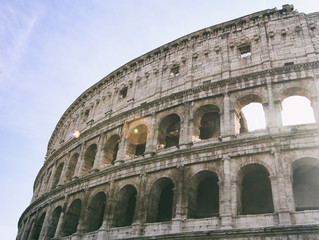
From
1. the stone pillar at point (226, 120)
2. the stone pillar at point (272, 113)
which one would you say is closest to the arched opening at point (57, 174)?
the stone pillar at point (226, 120)

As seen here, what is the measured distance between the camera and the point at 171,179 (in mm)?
15305

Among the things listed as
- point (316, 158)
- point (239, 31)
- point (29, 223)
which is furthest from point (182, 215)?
point (29, 223)

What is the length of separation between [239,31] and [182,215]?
1142 cm

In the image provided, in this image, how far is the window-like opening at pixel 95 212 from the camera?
1767cm

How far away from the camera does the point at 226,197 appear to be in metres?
13.3

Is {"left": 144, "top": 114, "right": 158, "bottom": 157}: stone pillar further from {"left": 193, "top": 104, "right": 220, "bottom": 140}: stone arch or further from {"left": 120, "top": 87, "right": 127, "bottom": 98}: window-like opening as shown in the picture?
{"left": 120, "top": 87, "right": 127, "bottom": 98}: window-like opening

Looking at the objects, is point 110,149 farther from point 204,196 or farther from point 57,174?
point 204,196

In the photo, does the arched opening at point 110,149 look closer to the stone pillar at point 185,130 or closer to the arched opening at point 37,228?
the stone pillar at point 185,130

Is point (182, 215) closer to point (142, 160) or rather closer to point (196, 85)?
point (142, 160)

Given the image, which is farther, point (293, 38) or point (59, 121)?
point (59, 121)

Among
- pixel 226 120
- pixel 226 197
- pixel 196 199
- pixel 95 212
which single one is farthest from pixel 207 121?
pixel 95 212

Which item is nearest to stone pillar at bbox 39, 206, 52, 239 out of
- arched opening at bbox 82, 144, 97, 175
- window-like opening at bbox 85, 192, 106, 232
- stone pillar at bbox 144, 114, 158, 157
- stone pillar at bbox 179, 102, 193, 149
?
arched opening at bbox 82, 144, 97, 175

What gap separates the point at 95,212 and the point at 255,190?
906 centimetres

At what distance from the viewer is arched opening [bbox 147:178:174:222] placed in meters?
15.4
